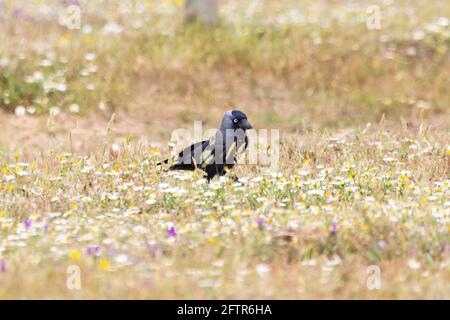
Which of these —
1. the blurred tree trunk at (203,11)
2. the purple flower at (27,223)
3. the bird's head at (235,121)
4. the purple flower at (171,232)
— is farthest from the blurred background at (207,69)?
the purple flower at (171,232)

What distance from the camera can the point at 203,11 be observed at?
14.5 metres

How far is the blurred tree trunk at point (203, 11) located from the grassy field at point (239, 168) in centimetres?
25

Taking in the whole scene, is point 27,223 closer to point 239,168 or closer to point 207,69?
point 239,168

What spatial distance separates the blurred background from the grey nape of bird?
3.31 metres

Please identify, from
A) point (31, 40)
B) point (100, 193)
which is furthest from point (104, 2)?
point (100, 193)

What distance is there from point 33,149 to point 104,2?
7.13m

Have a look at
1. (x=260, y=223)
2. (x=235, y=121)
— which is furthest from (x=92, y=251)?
(x=235, y=121)

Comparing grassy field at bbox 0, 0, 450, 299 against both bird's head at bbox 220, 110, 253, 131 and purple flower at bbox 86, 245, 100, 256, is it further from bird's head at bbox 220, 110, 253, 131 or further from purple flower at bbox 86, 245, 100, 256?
bird's head at bbox 220, 110, 253, 131

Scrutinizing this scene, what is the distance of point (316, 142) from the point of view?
905 centimetres

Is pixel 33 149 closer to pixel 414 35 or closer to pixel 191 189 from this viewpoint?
pixel 191 189

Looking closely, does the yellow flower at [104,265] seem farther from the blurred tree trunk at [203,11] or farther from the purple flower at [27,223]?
the blurred tree trunk at [203,11]

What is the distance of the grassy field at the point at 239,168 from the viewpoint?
513 cm

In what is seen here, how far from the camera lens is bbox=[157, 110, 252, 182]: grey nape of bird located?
7516mm
